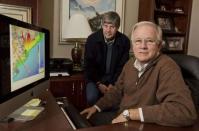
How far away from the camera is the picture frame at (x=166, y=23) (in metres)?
3.59

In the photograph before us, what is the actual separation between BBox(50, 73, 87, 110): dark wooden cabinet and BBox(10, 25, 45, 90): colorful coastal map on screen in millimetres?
1072

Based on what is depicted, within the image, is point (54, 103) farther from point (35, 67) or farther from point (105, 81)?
point (105, 81)

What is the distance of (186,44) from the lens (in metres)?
3.72

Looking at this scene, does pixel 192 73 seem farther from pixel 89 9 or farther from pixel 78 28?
pixel 89 9

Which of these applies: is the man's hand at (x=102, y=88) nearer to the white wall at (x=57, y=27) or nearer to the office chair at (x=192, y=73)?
the white wall at (x=57, y=27)

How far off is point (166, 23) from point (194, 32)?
1.64 ft

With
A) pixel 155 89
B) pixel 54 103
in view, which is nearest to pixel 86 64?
pixel 54 103

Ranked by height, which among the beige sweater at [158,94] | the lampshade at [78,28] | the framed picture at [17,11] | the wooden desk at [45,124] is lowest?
the wooden desk at [45,124]

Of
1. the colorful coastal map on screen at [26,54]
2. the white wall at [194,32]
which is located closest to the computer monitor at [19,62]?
the colorful coastal map on screen at [26,54]

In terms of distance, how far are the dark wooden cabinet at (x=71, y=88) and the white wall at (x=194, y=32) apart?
6.70 feet

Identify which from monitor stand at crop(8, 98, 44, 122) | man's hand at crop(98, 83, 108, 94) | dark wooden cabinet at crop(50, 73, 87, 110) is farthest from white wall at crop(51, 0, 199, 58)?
monitor stand at crop(8, 98, 44, 122)

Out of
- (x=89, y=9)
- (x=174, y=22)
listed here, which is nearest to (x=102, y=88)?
(x=89, y=9)

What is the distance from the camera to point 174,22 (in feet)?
12.5

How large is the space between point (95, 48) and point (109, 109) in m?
0.94
